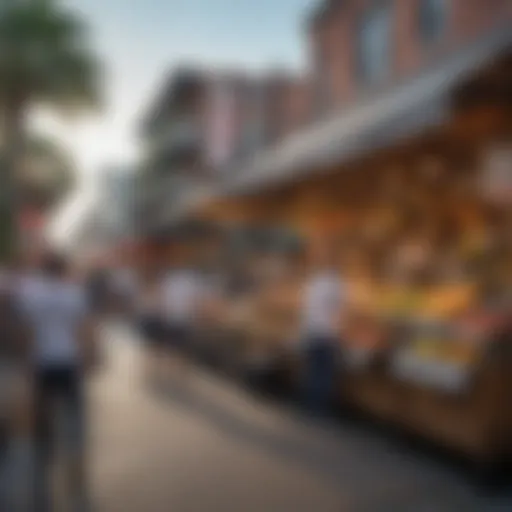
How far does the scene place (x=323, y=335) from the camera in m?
7.77

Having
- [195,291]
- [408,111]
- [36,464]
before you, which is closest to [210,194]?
[195,291]

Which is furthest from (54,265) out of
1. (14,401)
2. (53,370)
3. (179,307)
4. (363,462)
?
(179,307)

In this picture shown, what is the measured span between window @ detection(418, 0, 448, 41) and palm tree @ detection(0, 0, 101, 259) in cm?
442

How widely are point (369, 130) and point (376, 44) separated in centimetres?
638

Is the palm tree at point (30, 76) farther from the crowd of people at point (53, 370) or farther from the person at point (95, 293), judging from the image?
the crowd of people at point (53, 370)

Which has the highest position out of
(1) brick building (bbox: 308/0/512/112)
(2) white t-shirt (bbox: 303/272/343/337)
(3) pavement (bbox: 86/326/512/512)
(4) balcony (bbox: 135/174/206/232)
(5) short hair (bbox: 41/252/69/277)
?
(1) brick building (bbox: 308/0/512/112)

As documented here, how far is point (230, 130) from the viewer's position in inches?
525

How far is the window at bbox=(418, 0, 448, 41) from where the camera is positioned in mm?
10906

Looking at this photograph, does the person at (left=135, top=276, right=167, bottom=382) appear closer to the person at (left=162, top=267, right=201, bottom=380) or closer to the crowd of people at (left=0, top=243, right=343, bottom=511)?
the person at (left=162, top=267, right=201, bottom=380)

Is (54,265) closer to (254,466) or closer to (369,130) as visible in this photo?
(254,466)

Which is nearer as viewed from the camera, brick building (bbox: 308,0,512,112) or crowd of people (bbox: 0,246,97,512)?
crowd of people (bbox: 0,246,97,512)

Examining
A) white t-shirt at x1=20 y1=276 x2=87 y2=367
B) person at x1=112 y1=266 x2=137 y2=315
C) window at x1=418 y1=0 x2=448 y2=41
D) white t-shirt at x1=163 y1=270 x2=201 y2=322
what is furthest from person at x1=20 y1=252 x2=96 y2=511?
person at x1=112 y1=266 x2=137 y2=315

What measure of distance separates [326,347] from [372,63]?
6682 millimetres

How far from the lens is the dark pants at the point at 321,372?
7.77 meters
